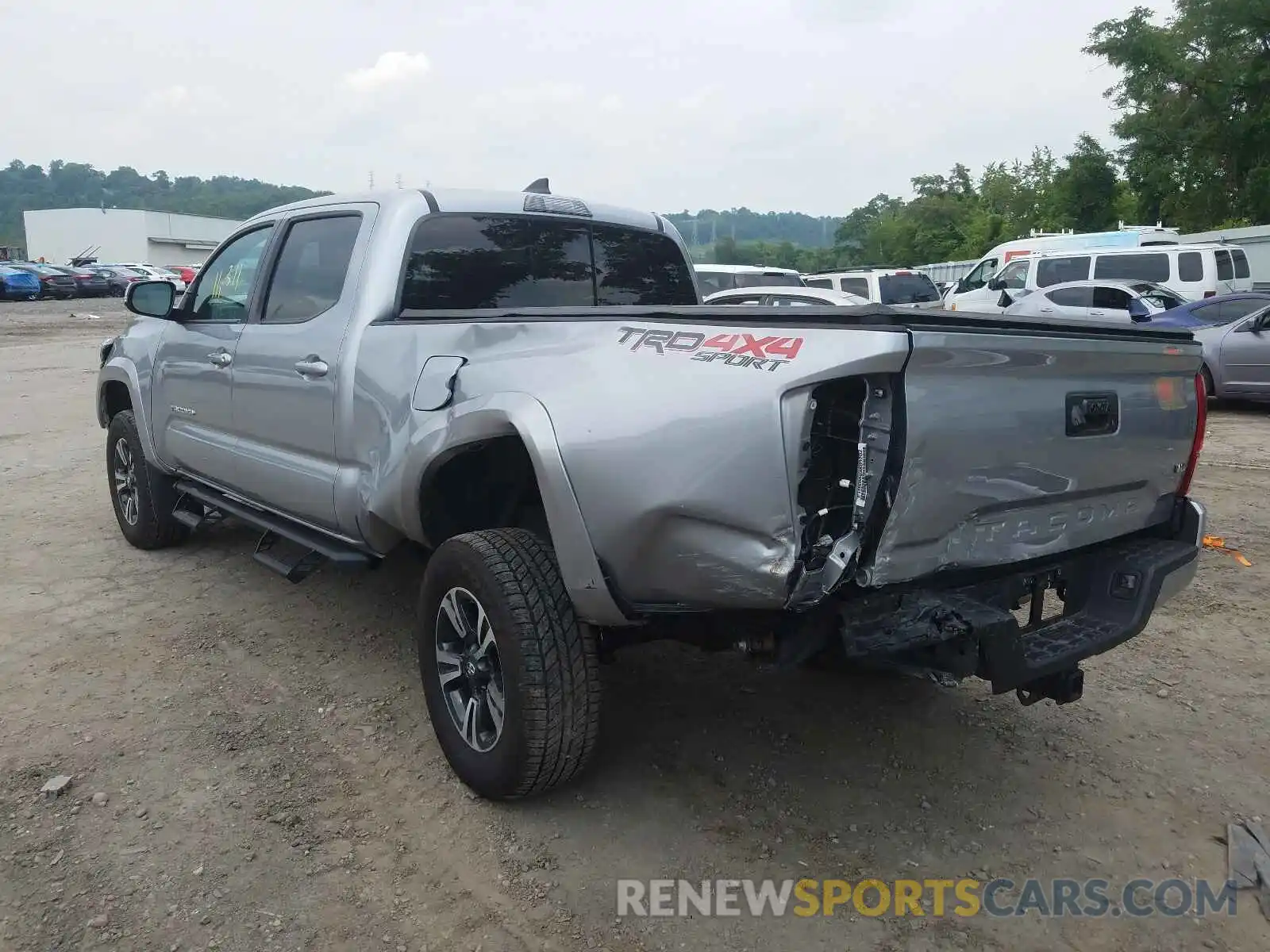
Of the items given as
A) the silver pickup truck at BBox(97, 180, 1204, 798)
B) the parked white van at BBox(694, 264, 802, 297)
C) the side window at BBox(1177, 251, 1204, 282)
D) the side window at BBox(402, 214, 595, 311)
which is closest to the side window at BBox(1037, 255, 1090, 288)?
the side window at BBox(1177, 251, 1204, 282)

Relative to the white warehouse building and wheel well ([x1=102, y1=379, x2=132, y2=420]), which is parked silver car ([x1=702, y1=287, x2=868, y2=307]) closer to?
wheel well ([x1=102, y1=379, x2=132, y2=420])

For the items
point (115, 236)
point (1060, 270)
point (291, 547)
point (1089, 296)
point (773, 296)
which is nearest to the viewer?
point (291, 547)

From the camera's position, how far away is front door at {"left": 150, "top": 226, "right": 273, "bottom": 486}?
4539 mm

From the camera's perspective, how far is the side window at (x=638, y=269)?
4.33 m

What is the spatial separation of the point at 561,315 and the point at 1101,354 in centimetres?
152

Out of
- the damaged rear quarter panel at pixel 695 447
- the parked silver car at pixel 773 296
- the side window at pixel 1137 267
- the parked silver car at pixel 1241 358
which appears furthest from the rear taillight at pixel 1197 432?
the side window at pixel 1137 267

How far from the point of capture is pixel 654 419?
2.50 m

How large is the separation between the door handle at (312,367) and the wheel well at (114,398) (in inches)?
102

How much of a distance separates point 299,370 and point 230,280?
1.26m

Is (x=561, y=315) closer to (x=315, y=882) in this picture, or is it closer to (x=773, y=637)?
(x=773, y=637)

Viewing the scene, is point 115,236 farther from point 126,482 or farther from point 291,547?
point 291,547

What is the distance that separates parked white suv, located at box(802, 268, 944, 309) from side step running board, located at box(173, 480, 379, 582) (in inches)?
591

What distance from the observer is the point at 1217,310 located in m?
12.9

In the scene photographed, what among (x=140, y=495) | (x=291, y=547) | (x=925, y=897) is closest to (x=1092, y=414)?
(x=925, y=897)
